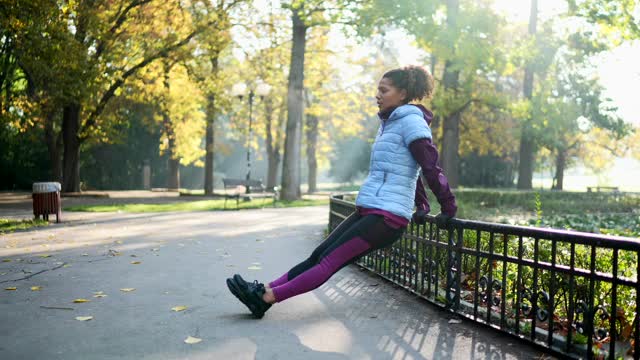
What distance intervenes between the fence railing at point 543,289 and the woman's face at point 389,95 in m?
1.29

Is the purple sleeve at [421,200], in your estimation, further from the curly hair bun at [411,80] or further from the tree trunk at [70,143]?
the tree trunk at [70,143]

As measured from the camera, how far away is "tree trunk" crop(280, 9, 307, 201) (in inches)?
976

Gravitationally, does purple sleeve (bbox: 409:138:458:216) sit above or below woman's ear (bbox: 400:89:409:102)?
below

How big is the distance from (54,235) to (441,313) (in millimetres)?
8868

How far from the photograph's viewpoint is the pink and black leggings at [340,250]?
193 inches

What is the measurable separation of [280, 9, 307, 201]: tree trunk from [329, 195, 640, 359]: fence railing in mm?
17437

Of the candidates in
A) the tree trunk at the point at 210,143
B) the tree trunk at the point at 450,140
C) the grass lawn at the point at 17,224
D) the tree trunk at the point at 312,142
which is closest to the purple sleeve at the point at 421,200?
the grass lawn at the point at 17,224

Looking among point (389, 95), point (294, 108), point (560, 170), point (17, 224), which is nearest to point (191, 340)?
point (389, 95)

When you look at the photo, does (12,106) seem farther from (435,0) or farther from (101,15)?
(435,0)

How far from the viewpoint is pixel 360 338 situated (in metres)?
5.00

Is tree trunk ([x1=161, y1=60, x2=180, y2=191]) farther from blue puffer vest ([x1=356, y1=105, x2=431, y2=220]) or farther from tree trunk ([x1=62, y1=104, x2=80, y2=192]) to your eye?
blue puffer vest ([x1=356, y1=105, x2=431, y2=220])

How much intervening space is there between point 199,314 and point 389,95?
8.24 feet

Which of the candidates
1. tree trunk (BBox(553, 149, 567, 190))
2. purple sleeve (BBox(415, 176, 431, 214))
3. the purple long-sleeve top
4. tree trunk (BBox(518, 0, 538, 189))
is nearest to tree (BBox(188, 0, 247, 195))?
tree trunk (BBox(518, 0, 538, 189))

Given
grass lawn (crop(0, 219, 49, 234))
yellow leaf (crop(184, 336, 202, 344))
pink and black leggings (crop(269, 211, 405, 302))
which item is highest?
pink and black leggings (crop(269, 211, 405, 302))
